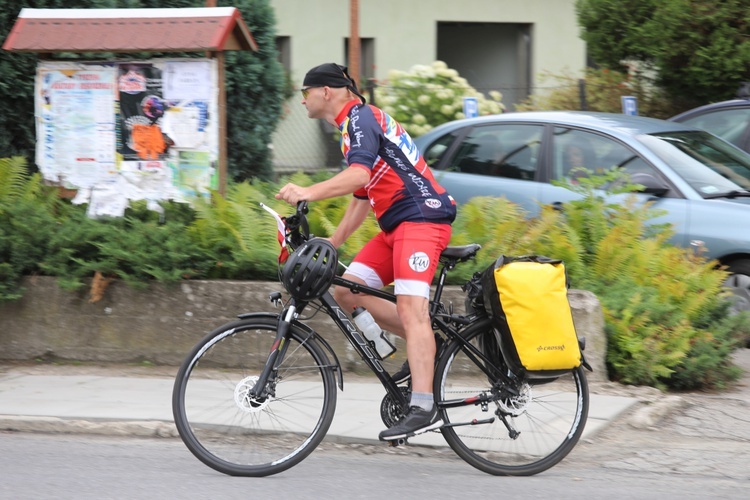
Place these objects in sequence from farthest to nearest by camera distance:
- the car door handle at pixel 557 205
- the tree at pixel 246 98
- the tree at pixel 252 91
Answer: the tree at pixel 252 91
the tree at pixel 246 98
the car door handle at pixel 557 205

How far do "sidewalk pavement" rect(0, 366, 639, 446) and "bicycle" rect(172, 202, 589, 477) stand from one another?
0.53 metres

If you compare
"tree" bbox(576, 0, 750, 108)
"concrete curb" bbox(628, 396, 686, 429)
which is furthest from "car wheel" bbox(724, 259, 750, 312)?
"tree" bbox(576, 0, 750, 108)

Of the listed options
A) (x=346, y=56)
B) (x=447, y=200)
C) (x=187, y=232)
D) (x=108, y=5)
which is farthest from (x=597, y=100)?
(x=447, y=200)

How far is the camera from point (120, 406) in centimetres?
623

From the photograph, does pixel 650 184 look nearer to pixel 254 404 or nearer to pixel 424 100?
pixel 254 404

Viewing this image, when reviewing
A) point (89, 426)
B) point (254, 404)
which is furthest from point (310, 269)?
point (89, 426)

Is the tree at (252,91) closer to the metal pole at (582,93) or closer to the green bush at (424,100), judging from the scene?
the green bush at (424,100)

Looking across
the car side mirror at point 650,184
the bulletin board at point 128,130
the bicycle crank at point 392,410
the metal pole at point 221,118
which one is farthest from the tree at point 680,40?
the bicycle crank at point 392,410

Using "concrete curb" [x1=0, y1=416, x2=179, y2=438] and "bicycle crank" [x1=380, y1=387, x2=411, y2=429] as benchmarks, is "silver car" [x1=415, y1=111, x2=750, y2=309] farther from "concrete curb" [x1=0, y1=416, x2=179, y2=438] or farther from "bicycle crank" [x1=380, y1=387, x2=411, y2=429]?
"concrete curb" [x1=0, y1=416, x2=179, y2=438]

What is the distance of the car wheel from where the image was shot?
307 inches

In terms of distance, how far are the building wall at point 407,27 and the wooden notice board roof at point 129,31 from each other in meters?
8.73

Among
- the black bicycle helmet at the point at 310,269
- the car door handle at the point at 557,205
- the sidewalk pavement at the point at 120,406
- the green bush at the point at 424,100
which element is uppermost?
the green bush at the point at 424,100

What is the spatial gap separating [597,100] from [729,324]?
7678mm

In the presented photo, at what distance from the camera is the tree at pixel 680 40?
1178 centimetres
